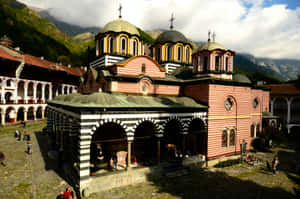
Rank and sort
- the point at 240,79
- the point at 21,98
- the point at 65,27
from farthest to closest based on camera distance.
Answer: the point at 65,27
the point at 21,98
the point at 240,79

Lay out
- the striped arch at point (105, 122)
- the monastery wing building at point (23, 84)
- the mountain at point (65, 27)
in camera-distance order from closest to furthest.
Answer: the striped arch at point (105, 122)
the monastery wing building at point (23, 84)
the mountain at point (65, 27)

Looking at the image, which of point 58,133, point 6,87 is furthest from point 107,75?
point 6,87

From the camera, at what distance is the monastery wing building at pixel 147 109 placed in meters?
11.6

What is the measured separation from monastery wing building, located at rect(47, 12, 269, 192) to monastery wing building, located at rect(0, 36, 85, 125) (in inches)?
653

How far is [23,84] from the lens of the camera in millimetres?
31609

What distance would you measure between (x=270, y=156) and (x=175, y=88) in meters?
11.2

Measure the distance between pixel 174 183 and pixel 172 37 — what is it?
1521 cm

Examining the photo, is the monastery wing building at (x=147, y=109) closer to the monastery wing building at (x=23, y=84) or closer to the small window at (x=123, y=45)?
the small window at (x=123, y=45)

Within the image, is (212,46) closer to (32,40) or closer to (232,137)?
(232,137)

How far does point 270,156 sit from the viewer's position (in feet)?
57.5

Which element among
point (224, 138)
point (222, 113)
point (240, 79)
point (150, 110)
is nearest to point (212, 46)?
point (240, 79)

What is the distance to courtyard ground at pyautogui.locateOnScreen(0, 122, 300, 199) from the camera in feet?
32.9

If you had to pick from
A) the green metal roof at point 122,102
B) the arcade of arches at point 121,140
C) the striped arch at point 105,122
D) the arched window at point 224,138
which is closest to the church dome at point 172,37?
the green metal roof at point 122,102

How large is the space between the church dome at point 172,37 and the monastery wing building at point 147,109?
345 cm
